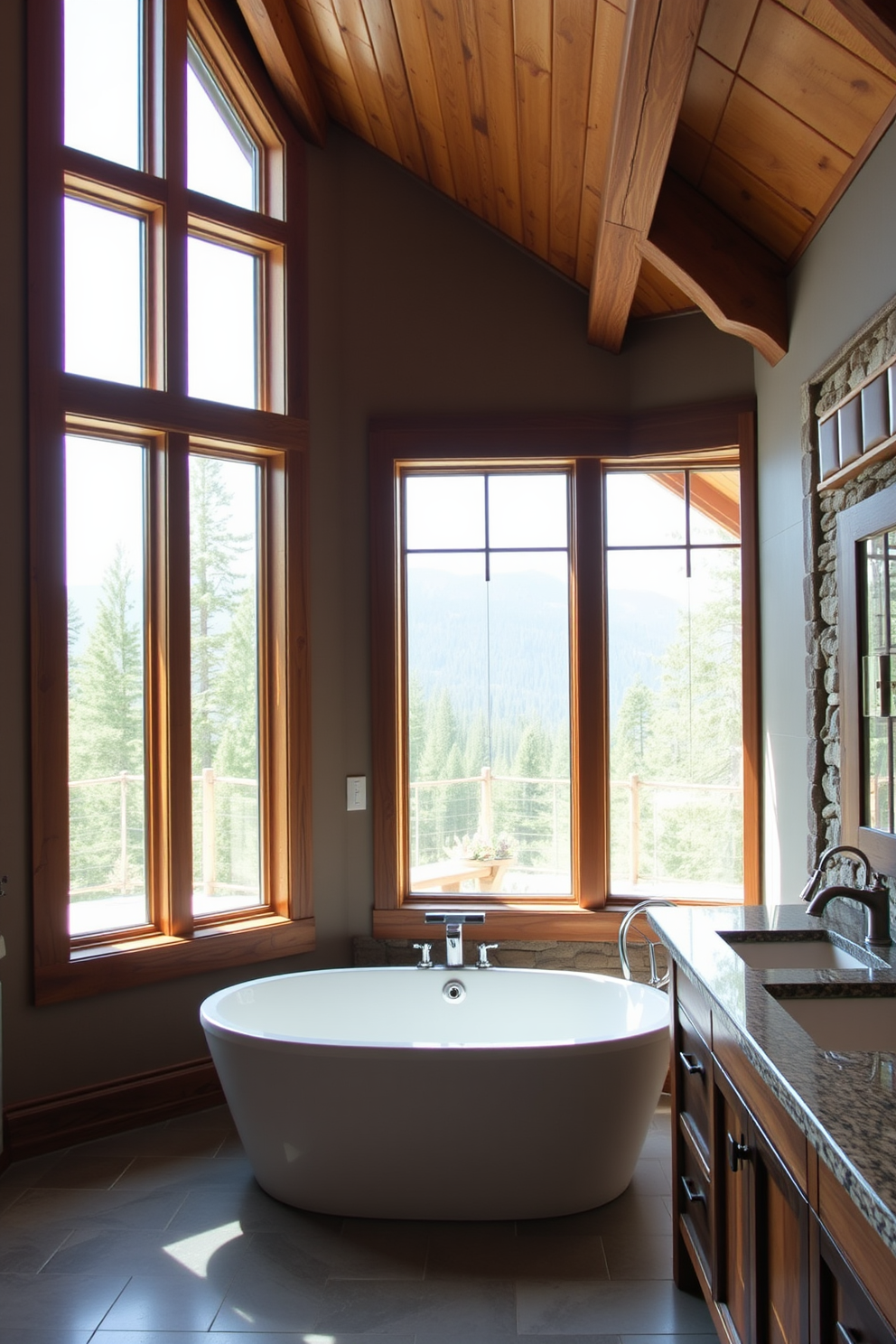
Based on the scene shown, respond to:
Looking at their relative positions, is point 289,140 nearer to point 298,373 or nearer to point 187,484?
point 298,373

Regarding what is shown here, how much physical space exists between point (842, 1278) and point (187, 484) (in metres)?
Result: 3.17

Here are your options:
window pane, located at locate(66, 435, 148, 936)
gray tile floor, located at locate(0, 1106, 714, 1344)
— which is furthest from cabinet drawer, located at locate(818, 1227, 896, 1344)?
window pane, located at locate(66, 435, 148, 936)

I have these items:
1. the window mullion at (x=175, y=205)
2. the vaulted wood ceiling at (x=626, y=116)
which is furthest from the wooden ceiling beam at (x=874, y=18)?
the window mullion at (x=175, y=205)

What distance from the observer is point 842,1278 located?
120 centimetres

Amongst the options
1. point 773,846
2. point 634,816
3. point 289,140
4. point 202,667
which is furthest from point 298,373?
point 773,846

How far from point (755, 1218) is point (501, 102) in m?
3.05

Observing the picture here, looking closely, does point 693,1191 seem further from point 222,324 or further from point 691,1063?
point 222,324

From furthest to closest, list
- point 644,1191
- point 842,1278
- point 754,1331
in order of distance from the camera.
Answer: point 644,1191, point 754,1331, point 842,1278

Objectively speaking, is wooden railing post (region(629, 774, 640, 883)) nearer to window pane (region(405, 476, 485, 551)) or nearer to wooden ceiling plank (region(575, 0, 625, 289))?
window pane (region(405, 476, 485, 551))

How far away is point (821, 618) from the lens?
2.93 m


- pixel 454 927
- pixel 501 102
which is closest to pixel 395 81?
pixel 501 102

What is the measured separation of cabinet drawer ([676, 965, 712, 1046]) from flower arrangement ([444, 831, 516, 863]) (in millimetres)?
1636

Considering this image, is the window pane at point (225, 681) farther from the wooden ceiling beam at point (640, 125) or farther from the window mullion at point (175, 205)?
the wooden ceiling beam at point (640, 125)

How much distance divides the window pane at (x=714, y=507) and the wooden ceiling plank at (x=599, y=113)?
91 cm
